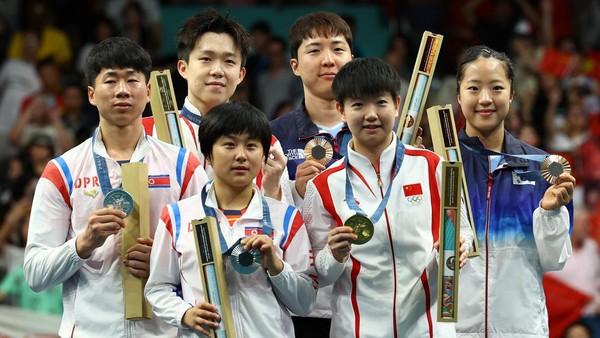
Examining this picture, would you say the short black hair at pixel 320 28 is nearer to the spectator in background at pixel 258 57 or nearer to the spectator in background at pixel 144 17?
the spectator in background at pixel 258 57

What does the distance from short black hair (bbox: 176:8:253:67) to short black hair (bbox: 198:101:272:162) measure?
34.5 inches

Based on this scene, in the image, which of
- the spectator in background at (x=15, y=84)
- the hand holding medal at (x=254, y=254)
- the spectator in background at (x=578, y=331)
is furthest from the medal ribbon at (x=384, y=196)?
the spectator in background at (x=15, y=84)

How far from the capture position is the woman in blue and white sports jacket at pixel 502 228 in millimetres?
5609

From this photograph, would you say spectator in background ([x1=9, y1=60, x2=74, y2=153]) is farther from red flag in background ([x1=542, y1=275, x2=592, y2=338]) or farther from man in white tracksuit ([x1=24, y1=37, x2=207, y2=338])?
man in white tracksuit ([x1=24, y1=37, x2=207, y2=338])

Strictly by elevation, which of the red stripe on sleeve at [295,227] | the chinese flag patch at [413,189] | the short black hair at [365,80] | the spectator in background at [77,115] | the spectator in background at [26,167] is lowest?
the red stripe on sleeve at [295,227]

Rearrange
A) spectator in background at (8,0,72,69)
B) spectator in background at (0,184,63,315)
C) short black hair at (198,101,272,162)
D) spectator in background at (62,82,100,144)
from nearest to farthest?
short black hair at (198,101,272,162) → spectator in background at (0,184,63,315) → spectator in background at (62,82,100,144) → spectator in background at (8,0,72,69)

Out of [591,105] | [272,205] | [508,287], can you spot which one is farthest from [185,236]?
[591,105]

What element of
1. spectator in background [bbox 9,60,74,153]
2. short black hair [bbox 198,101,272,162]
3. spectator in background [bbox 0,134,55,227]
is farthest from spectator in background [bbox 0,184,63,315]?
short black hair [bbox 198,101,272,162]

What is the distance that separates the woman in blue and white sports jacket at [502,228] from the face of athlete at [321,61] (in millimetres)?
671

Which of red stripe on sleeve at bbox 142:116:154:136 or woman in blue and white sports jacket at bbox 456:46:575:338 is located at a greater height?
red stripe on sleeve at bbox 142:116:154:136

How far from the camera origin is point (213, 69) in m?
6.00

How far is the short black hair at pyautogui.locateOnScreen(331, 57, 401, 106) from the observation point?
5.30 meters

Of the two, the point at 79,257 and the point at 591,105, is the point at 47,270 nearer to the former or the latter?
the point at 79,257

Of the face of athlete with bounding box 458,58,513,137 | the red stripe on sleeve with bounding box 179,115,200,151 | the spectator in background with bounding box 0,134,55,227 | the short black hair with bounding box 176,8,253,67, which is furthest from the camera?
the spectator in background with bounding box 0,134,55,227
